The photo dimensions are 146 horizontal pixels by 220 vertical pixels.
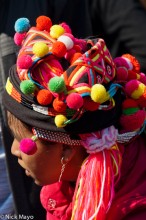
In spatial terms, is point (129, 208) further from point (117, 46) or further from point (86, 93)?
point (117, 46)

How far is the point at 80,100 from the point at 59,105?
0.06 metres

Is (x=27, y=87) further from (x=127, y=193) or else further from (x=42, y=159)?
(x=127, y=193)

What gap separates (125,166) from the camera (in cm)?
177

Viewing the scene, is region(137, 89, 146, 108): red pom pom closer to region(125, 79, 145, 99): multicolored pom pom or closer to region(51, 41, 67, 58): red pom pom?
region(125, 79, 145, 99): multicolored pom pom

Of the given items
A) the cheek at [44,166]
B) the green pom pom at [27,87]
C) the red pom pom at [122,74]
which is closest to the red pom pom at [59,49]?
the green pom pom at [27,87]

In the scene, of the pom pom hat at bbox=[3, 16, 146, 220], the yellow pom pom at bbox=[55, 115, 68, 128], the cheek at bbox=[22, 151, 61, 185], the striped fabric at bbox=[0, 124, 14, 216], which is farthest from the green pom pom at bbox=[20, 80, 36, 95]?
the striped fabric at bbox=[0, 124, 14, 216]

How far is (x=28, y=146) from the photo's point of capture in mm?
1604

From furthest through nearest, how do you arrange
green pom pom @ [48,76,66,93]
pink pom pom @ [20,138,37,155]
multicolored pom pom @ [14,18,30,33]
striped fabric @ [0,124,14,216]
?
1. striped fabric @ [0,124,14,216]
2. multicolored pom pom @ [14,18,30,33]
3. pink pom pom @ [20,138,37,155]
4. green pom pom @ [48,76,66,93]

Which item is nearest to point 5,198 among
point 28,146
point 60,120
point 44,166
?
point 44,166

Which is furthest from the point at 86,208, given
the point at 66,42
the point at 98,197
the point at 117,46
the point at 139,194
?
the point at 117,46

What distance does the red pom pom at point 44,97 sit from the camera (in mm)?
1528

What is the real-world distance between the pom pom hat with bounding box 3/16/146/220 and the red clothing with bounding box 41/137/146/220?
81 mm

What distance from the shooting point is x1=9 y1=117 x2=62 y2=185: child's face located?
5.48 feet

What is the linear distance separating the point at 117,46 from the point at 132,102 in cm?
67
